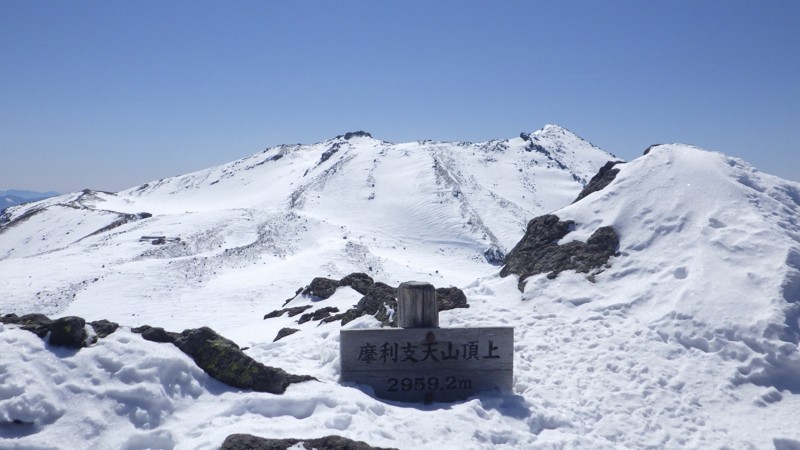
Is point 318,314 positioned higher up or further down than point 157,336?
further down

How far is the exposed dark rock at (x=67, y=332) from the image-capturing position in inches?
289

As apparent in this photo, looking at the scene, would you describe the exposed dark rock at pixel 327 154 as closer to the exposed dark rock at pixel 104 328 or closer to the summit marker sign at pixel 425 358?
the summit marker sign at pixel 425 358

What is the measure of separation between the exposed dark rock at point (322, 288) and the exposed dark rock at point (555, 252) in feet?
21.9

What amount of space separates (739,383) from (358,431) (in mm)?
6524

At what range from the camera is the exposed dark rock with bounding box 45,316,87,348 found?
289 inches

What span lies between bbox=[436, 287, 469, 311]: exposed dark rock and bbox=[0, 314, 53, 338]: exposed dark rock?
25.6ft

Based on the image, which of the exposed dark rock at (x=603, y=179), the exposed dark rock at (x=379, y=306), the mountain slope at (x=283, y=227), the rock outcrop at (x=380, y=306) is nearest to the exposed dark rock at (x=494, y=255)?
the mountain slope at (x=283, y=227)

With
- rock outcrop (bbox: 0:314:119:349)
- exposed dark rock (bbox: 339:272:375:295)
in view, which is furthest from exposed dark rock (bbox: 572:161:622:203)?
rock outcrop (bbox: 0:314:119:349)

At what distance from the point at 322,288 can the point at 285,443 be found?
12975 mm

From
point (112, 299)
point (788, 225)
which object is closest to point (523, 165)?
point (112, 299)

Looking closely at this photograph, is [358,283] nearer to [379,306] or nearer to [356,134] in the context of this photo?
[379,306]

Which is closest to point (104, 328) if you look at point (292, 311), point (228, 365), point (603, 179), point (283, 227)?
point (228, 365)

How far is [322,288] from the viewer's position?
1944 centimetres

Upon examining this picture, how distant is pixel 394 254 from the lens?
152 ft
